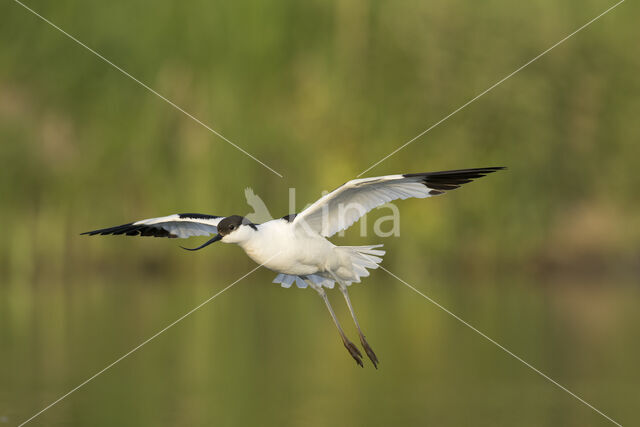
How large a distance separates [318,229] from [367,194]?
601mm

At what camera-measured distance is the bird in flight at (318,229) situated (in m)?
6.36

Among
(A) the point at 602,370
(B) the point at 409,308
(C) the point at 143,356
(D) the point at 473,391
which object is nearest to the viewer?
(D) the point at 473,391

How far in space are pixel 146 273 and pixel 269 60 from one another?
11.3 feet

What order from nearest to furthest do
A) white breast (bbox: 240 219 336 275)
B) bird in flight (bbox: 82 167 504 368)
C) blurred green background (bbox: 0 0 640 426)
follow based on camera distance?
bird in flight (bbox: 82 167 504 368)
white breast (bbox: 240 219 336 275)
blurred green background (bbox: 0 0 640 426)

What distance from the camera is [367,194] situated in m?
6.77

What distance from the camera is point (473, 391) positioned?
25.0 ft

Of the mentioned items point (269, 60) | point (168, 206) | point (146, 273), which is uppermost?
point (269, 60)

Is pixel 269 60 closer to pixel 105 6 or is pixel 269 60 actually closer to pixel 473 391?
pixel 105 6

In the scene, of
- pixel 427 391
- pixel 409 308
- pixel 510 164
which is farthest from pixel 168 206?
pixel 427 391

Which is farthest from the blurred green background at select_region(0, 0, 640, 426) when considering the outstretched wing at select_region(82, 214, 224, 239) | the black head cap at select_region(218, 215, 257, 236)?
the black head cap at select_region(218, 215, 257, 236)

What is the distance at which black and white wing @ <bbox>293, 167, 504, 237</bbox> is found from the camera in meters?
6.22

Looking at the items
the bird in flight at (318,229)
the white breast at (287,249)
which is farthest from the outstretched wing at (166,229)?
the white breast at (287,249)

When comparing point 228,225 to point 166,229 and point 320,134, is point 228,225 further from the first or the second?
point 320,134

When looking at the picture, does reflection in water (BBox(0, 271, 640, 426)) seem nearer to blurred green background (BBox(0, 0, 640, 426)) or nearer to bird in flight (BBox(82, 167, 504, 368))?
blurred green background (BBox(0, 0, 640, 426))
